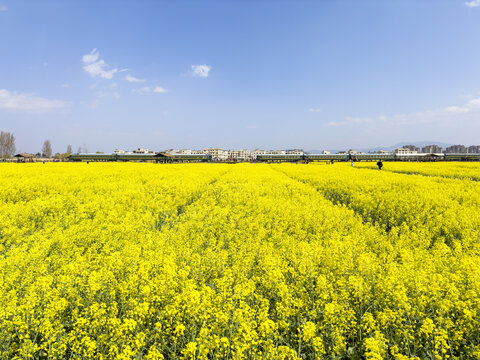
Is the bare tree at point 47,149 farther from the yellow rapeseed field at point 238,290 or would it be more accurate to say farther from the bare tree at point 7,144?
the yellow rapeseed field at point 238,290

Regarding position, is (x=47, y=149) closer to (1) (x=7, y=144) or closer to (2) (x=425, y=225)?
(1) (x=7, y=144)

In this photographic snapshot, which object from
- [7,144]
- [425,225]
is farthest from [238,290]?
[7,144]

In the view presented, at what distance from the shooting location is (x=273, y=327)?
2.95 metres

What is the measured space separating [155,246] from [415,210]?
37.1 feet

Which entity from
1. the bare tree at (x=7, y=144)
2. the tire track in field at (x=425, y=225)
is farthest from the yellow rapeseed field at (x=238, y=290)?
the bare tree at (x=7, y=144)

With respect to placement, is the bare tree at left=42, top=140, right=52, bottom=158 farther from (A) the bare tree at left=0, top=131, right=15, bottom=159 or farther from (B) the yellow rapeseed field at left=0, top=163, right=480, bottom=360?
(B) the yellow rapeseed field at left=0, top=163, right=480, bottom=360

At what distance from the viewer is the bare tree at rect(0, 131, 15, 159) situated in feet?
389

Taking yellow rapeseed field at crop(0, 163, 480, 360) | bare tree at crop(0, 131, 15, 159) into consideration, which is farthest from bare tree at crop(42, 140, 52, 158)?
yellow rapeseed field at crop(0, 163, 480, 360)

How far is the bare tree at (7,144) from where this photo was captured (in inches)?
4665

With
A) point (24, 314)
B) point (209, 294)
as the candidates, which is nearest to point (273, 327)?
point (209, 294)

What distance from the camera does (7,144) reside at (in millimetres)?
120875

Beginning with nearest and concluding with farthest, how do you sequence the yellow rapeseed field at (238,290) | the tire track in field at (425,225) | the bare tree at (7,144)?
the yellow rapeseed field at (238,290), the tire track in field at (425,225), the bare tree at (7,144)

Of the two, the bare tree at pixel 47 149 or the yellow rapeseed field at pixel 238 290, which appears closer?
the yellow rapeseed field at pixel 238 290

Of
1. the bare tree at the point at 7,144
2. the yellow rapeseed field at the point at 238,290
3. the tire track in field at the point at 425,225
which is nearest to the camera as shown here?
the yellow rapeseed field at the point at 238,290
